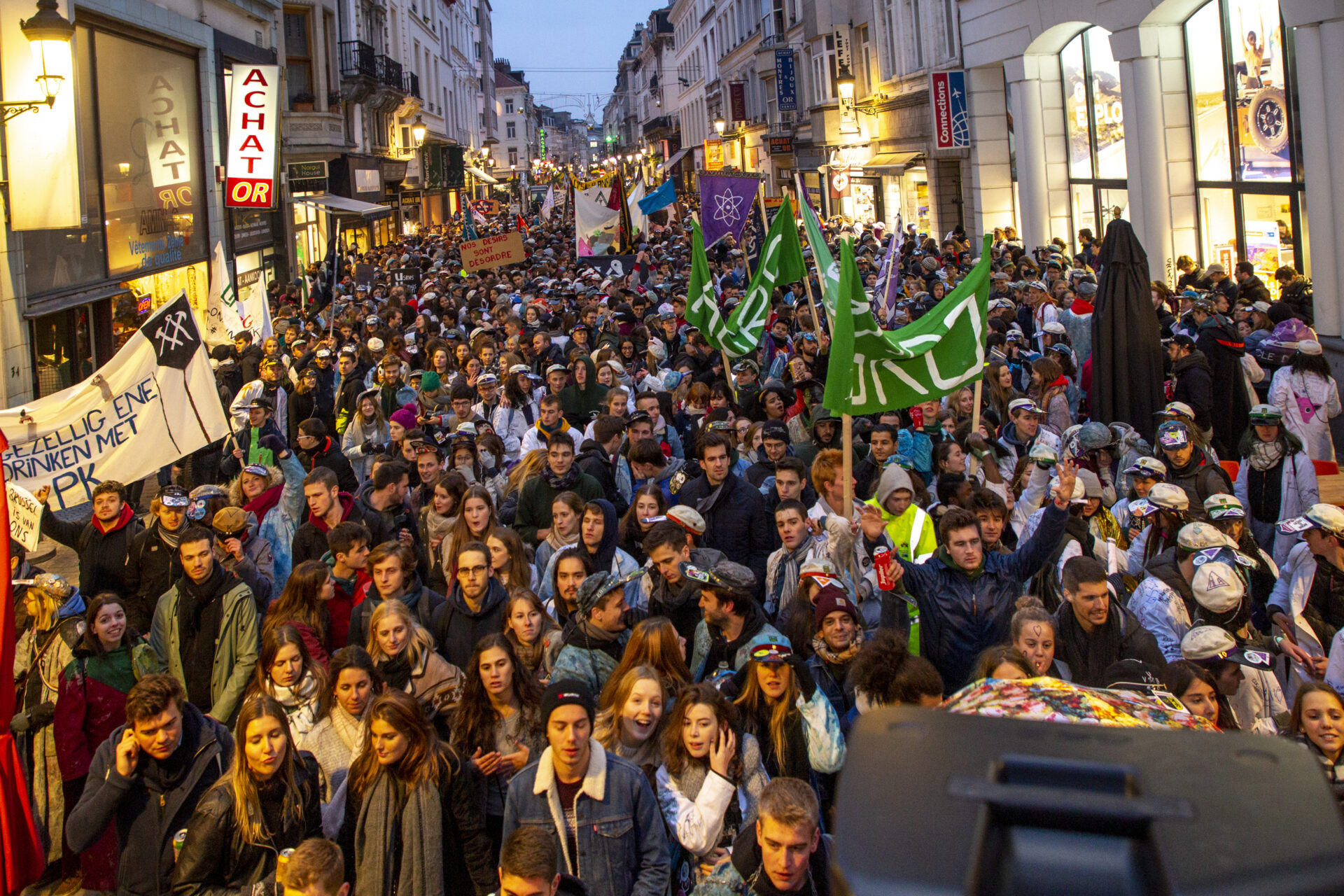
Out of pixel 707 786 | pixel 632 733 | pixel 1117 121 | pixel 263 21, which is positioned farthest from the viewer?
pixel 263 21

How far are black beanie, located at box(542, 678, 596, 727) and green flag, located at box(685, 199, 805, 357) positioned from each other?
24.8ft

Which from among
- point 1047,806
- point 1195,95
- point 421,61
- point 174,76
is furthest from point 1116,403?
point 421,61

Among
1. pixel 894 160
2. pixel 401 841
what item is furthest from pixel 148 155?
pixel 894 160

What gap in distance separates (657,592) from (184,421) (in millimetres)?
4279

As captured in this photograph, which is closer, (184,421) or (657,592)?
(657,592)

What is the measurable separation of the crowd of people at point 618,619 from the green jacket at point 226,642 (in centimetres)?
2

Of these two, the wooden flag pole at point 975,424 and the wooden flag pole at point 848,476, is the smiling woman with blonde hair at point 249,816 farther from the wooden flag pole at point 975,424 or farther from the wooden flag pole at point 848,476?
the wooden flag pole at point 975,424

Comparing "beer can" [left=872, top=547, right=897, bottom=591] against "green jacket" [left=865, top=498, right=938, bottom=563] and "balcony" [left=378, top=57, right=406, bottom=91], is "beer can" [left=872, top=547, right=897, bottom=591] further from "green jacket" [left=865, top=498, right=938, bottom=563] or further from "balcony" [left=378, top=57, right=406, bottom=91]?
"balcony" [left=378, top=57, right=406, bottom=91]

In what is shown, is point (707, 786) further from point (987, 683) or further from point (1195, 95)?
point (1195, 95)

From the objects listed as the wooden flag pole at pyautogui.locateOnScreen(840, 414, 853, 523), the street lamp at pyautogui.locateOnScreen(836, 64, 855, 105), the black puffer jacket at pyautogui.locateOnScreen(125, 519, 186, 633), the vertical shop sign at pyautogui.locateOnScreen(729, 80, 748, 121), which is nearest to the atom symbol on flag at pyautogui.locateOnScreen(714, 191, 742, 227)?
the wooden flag pole at pyautogui.locateOnScreen(840, 414, 853, 523)

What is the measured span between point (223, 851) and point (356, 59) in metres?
35.9

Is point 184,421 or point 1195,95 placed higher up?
point 1195,95

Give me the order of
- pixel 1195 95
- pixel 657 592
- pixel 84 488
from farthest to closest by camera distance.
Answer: pixel 1195 95, pixel 84 488, pixel 657 592

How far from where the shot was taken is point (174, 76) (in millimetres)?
19859
